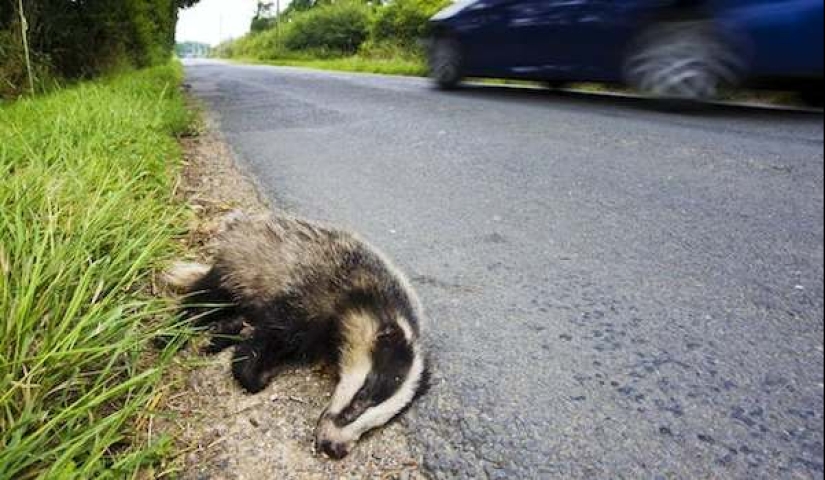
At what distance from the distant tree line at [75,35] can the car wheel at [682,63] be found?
7770mm

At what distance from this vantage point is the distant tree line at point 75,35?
7051mm

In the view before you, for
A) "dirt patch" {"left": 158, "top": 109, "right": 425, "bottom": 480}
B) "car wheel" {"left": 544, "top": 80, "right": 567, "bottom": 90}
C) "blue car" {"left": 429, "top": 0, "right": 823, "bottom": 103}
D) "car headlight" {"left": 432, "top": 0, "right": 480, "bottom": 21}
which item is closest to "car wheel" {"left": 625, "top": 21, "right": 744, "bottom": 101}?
"blue car" {"left": 429, "top": 0, "right": 823, "bottom": 103}

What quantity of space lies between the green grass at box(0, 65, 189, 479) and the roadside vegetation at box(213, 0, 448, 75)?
1.65 m

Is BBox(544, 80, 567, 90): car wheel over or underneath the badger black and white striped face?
over

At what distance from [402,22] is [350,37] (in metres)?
→ 11.1

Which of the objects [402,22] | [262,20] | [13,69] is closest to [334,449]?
[13,69]

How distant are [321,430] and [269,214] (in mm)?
1471

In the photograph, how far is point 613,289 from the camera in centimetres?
232

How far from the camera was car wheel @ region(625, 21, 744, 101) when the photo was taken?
40cm

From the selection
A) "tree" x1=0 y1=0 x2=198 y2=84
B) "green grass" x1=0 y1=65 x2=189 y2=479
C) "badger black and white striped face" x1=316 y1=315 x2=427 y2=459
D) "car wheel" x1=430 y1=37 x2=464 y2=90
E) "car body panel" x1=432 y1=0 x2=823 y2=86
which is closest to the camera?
"car body panel" x1=432 y1=0 x2=823 y2=86

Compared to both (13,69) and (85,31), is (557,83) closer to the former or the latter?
(13,69)

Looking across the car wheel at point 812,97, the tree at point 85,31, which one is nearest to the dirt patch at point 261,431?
the car wheel at point 812,97

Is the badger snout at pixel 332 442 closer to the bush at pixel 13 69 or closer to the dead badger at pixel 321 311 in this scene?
the dead badger at pixel 321 311

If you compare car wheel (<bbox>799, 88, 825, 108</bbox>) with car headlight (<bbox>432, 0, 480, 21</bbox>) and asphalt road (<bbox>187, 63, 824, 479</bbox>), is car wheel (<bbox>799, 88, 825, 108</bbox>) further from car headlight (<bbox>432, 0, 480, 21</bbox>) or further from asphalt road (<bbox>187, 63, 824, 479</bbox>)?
car headlight (<bbox>432, 0, 480, 21</bbox>)
